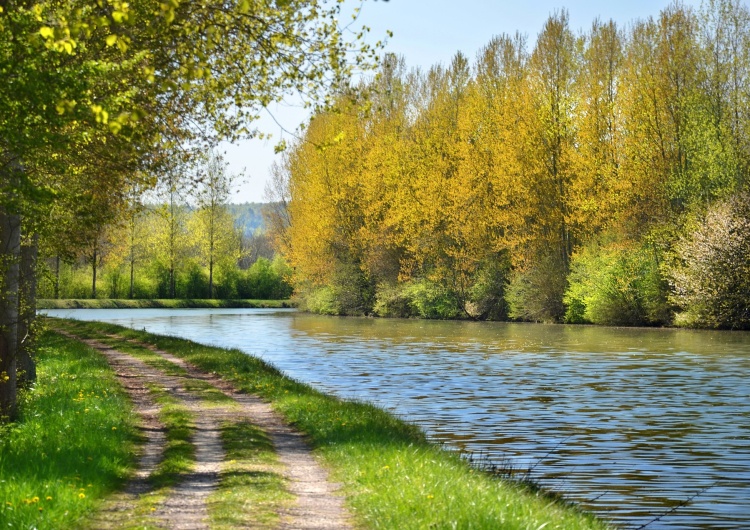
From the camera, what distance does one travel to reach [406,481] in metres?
10.5

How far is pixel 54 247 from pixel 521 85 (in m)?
37.8

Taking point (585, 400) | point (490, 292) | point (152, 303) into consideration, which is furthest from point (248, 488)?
point (152, 303)

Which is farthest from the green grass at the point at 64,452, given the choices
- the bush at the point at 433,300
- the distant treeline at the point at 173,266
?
the distant treeline at the point at 173,266

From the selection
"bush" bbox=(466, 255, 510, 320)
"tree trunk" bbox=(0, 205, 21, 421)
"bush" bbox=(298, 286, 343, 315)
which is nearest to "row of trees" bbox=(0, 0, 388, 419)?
"tree trunk" bbox=(0, 205, 21, 421)

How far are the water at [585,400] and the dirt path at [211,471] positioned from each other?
316 cm

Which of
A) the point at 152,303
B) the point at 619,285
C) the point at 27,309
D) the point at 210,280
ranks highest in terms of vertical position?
the point at 210,280

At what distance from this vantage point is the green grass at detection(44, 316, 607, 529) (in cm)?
892

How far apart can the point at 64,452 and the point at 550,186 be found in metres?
43.5

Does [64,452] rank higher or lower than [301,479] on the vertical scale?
higher

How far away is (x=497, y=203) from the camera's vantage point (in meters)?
54.6

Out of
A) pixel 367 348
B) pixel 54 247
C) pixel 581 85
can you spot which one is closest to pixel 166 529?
pixel 54 247

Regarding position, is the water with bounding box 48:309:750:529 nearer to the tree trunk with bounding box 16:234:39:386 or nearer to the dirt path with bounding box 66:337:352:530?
the dirt path with bounding box 66:337:352:530

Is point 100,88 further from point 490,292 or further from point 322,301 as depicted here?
point 322,301

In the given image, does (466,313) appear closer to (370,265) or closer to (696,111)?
(370,265)
